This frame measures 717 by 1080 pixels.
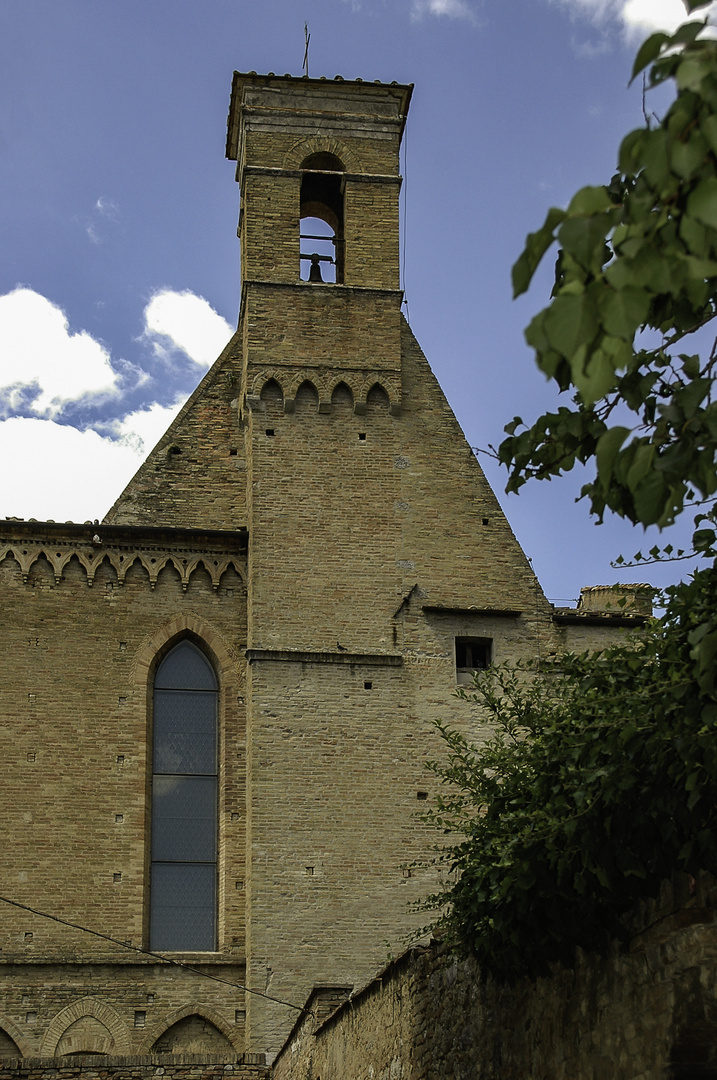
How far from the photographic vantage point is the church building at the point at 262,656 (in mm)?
17484

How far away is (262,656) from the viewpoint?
60.8 feet

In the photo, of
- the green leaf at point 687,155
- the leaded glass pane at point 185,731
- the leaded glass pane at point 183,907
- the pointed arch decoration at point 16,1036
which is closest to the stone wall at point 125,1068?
the pointed arch decoration at point 16,1036

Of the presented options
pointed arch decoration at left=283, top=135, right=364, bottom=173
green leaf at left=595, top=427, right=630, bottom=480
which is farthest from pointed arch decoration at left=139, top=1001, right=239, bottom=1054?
green leaf at left=595, top=427, right=630, bottom=480

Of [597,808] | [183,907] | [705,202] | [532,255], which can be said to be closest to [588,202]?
[532,255]

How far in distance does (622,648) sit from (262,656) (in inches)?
396

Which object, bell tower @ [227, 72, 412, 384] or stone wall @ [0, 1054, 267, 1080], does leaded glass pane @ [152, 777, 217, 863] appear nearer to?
stone wall @ [0, 1054, 267, 1080]

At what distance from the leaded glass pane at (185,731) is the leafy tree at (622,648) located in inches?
310

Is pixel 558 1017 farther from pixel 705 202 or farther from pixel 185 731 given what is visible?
pixel 185 731

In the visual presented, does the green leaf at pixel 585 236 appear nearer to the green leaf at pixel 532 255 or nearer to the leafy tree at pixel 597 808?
the green leaf at pixel 532 255

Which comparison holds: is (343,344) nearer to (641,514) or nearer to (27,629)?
(27,629)

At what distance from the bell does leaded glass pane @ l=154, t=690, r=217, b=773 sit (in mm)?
6108

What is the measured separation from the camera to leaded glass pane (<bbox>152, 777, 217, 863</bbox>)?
60.5 ft

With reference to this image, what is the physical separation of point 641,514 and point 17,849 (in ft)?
48.5

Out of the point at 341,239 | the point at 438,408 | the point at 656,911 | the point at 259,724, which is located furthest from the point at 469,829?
the point at 341,239
